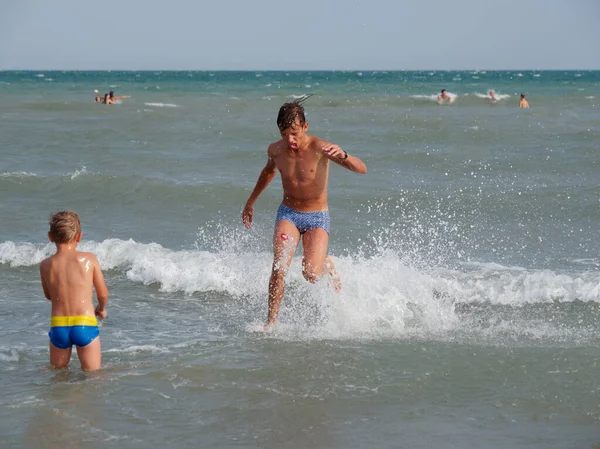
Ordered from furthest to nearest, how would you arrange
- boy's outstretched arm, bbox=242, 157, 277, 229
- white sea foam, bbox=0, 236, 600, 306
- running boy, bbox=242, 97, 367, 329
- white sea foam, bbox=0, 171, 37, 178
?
white sea foam, bbox=0, 171, 37, 178 → white sea foam, bbox=0, 236, 600, 306 → boy's outstretched arm, bbox=242, 157, 277, 229 → running boy, bbox=242, 97, 367, 329

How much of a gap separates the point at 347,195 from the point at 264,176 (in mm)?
6191

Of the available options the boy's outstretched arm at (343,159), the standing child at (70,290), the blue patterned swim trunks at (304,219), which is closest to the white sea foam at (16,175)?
the blue patterned swim trunks at (304,219)

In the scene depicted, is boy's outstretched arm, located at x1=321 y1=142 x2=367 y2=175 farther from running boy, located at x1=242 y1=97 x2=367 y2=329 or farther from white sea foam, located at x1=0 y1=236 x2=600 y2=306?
white sea foam, located at x1=0 y1=236 x2=600 y2=306

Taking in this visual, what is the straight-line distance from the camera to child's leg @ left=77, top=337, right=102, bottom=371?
4.96m

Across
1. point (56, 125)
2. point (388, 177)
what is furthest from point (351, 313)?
point (56, 125)

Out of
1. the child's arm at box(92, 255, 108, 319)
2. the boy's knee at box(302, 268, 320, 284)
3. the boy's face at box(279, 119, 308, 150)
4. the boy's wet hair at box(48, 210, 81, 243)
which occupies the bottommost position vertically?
the boy's knee at box(302, 268, 320, 284)

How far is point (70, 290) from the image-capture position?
16.1 feet

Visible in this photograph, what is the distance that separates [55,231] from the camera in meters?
4.90

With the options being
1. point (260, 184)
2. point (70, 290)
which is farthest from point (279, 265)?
point (70, 290)

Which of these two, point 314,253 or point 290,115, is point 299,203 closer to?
point 314,253

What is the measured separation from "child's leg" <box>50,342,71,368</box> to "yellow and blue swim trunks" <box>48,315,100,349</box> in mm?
50

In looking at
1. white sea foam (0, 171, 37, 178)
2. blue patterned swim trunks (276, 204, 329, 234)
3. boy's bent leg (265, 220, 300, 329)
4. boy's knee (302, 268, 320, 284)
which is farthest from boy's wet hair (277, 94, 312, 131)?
white sea foam (0, 171, 37, 178)

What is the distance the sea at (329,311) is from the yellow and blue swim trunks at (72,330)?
221 mm

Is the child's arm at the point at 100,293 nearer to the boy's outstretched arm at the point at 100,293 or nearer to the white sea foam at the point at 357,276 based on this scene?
the boy's outstretched arm at the point at 100,293
